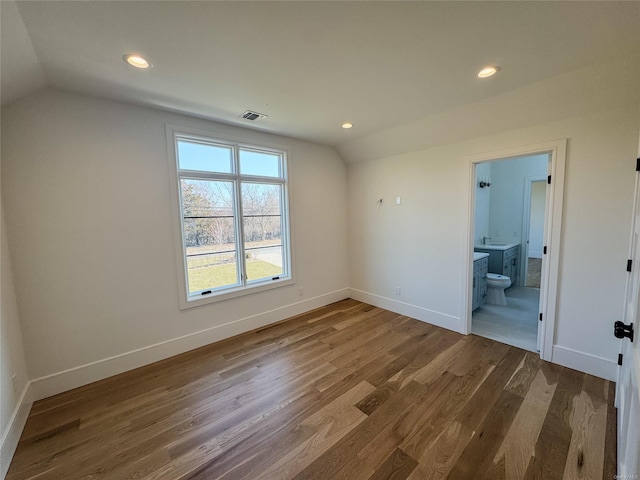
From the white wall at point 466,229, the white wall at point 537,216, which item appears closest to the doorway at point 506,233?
the white wall at point 466,229

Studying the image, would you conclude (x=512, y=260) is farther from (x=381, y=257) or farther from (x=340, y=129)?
(x=340, y=129)

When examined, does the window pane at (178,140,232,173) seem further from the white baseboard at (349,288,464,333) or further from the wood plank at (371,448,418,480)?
the wood plank at (371,448,418,480)

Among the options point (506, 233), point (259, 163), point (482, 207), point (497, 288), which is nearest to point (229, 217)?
point (259, 163)

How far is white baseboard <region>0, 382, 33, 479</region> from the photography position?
62.4 inches

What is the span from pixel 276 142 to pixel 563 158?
10.4 ft

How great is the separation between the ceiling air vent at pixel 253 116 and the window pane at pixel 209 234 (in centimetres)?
84

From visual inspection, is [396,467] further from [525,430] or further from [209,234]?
[209,234]

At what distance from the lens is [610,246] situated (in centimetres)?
226

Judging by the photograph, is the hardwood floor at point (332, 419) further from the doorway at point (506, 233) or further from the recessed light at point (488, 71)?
the recessed light at point (488, 71)

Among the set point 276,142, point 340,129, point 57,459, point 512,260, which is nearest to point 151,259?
point 57,459

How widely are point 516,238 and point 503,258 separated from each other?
892 mm

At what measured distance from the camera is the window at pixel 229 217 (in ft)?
9.78

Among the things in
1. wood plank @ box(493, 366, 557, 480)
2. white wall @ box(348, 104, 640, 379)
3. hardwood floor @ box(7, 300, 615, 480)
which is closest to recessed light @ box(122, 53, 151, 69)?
hardwood floor @ box(7, 300, 615, 480)

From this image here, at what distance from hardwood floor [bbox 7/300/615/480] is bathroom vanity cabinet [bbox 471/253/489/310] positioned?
38.5 inches
